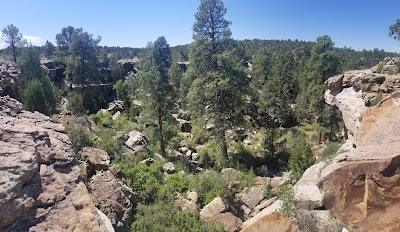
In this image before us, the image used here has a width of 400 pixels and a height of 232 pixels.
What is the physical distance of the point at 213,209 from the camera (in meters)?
11.7

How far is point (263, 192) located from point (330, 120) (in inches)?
697

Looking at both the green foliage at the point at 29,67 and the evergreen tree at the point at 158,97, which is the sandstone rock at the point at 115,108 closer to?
the green foliage at the point at 29,67

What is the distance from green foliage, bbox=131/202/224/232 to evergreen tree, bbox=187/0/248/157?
10732 mm

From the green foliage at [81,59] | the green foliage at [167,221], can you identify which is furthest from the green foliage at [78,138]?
the green foliage at [81,59]

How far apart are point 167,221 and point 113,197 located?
1.92 meters

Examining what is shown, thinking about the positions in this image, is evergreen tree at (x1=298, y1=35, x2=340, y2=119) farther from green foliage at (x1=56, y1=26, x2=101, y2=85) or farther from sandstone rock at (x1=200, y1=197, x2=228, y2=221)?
green foliage at (x1=56, y1=26, x2=101, y2=85)

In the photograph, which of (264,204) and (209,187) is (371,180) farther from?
(209,187)

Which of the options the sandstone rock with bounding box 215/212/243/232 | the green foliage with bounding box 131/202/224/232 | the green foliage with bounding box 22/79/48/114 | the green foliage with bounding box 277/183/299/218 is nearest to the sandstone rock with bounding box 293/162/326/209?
the green foliage with bounding box 277/183/299/218

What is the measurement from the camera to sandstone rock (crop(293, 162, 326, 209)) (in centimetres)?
901

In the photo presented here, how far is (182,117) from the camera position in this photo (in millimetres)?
36125

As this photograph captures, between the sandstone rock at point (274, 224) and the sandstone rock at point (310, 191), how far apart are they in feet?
3.20

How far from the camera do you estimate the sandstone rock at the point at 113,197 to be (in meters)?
9.55

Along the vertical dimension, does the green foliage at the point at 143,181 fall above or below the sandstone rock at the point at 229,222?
above

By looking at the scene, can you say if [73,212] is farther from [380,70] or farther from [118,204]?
[380,70]
